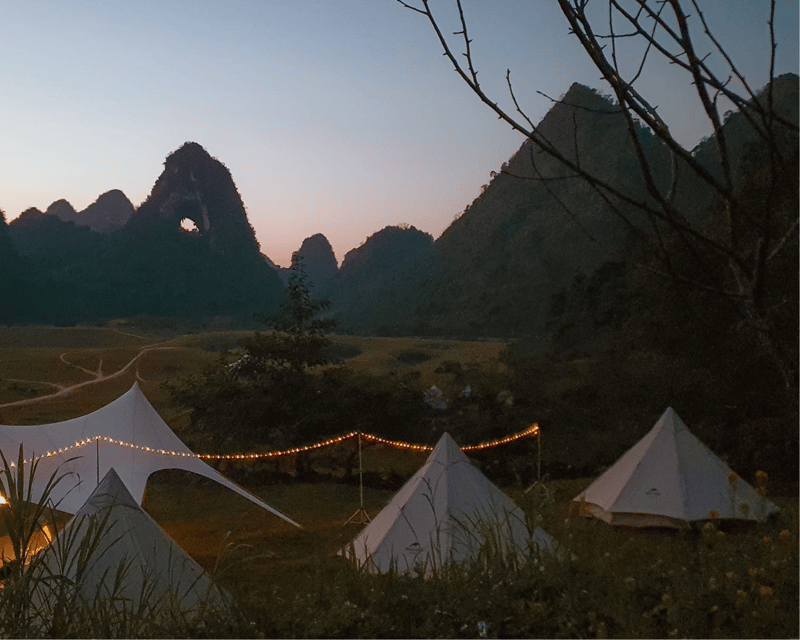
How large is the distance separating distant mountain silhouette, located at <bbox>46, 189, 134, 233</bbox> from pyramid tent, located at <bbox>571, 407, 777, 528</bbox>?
252 inches

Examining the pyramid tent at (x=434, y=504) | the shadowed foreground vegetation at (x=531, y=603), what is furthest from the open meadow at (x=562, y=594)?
the pyramid tent at (x=434, y=504)

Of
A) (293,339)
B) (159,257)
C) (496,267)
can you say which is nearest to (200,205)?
(159,257)

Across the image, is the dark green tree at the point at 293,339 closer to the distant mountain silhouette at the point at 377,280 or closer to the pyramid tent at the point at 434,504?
the distant mountain silhouette at the point at 377,280

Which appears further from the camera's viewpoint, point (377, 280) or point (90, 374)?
point (377, 280)

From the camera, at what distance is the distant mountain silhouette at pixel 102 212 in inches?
354

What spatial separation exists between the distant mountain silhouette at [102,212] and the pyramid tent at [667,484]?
640 centimetres

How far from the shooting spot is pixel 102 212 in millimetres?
9234

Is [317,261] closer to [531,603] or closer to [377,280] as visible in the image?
[377,280]

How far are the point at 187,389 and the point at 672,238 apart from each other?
611 centimetres

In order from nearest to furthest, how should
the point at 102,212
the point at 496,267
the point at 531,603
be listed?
1. the point at 531,603
2. the point at 102,212
3. the point at 496,267

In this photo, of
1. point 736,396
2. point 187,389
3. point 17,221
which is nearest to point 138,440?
point 187,389

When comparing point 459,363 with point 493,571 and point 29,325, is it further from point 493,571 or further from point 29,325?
point 493,571

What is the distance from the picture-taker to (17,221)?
28.5ft

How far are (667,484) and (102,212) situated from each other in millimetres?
7140
